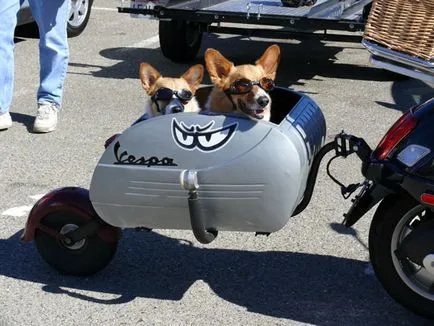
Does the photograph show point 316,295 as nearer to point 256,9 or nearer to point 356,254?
point 356,254

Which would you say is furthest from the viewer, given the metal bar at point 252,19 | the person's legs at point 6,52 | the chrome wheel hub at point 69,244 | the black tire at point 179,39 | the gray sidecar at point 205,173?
the black tire at point 179,39

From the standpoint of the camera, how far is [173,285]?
382 centimetres

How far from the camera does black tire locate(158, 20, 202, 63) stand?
807 centimetres

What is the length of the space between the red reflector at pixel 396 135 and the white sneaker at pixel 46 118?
3.21m

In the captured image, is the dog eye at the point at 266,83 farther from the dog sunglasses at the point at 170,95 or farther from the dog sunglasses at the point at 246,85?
the dog sunglasses at the point at 170,95

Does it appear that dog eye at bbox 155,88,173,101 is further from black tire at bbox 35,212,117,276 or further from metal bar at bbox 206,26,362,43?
metal bar at bbox 206,26,362,43

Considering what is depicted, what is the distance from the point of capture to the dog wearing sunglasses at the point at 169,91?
363cm

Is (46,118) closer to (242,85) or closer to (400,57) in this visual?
(242,85)

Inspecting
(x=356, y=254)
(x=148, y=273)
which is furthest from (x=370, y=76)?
(x=148, y=273)

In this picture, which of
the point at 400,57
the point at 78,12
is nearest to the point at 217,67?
the point at 400,57

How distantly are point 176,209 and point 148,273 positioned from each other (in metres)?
0.60

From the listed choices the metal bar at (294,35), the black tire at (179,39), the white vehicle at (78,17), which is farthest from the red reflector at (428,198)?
the white vehicle at (78,17)

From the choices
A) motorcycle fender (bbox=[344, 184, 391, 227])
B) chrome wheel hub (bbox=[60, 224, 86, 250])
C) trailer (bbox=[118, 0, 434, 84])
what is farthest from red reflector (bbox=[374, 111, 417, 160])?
trailer (bbox=[118, 0, 434, 84])

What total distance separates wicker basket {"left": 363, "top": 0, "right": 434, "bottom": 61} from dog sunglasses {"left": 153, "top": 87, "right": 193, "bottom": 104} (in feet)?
2.70
